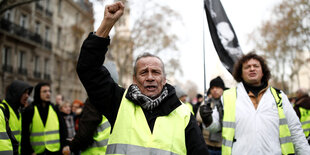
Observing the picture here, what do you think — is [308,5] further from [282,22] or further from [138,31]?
[138,31]

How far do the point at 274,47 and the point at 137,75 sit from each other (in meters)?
30.8

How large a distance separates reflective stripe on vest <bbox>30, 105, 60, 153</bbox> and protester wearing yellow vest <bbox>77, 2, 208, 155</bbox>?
339 cm

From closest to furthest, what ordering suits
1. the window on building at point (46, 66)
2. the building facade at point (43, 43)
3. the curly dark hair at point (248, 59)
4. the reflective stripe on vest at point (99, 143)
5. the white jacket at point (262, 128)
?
the white jacket at point (262, 128)
the curly dark hair at point (248, 59)
the reflective stripe on vest at point (99, 143)
the building facade at point (43, 43)
the window on building at point (46, 66)

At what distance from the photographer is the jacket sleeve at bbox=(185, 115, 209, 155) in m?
2.42

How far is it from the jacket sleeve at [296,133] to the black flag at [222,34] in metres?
1.19

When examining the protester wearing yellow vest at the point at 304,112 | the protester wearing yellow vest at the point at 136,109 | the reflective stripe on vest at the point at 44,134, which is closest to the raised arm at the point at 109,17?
the protester wearing yellow vest at the point at 136,109

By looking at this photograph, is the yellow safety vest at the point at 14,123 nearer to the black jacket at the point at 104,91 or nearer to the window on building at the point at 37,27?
the black jacket at the point at 104,91

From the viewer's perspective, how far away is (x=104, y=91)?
244 cm

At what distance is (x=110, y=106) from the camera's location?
8.28 feet

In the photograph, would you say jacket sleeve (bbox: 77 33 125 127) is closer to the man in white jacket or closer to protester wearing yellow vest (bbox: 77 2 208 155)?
protester wearing yellow vest (bbox: 77 2 208 155)

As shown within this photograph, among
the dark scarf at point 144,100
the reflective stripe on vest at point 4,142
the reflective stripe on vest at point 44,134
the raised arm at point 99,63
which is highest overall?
the raised arm at point 99,63

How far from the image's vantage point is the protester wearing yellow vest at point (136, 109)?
2.34 metres

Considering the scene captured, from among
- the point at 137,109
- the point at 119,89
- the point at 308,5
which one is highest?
the point at 308,5

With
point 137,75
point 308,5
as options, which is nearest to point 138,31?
point 308,5
